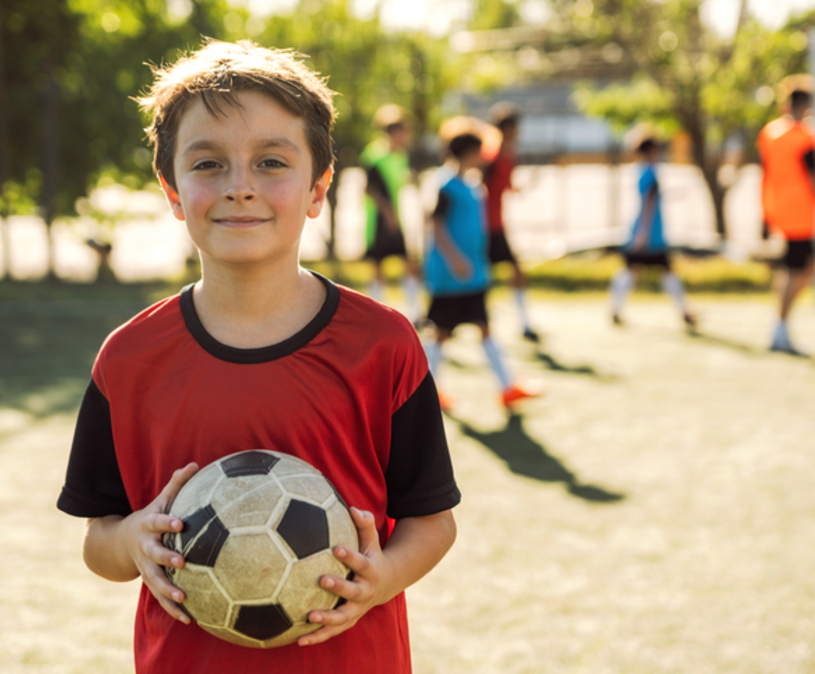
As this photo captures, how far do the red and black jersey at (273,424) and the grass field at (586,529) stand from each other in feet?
5.70

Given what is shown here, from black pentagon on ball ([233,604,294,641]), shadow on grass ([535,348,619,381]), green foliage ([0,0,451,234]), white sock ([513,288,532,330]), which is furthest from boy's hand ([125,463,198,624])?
green foliage ([0,0,451,234])

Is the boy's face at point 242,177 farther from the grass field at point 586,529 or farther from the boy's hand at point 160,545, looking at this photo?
the grass field at point 586,529

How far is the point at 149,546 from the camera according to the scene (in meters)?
1.48

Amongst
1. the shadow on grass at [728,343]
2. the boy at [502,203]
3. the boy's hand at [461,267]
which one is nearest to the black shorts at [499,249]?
the boy at [502,203]

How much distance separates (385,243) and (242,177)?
821 cm

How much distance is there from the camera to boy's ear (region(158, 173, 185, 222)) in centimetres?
167

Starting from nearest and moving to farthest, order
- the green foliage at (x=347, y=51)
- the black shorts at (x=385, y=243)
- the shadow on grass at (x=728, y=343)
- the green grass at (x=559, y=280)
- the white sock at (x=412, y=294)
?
the shadow on grass at (x=728, y=343), the black shorts at (x=385, y=243), the white sock at (x=412, y=294), the green grass at (x=559, y=280), the green foliage at (x=347, y=51)

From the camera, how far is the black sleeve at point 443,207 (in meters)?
6.61

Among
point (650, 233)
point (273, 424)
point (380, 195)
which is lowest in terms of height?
point (650, 233)

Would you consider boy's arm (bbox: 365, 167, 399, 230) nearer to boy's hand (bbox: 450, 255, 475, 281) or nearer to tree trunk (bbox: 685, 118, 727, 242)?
boy's hand (bbox: 450, 255, 475, 281)

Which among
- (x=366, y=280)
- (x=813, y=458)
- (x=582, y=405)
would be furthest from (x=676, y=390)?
(x=366, y=280)

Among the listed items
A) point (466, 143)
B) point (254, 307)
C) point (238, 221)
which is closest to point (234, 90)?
point (238, 221)

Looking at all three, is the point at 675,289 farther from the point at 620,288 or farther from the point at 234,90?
the point at 234,90

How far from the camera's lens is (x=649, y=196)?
9.93m
